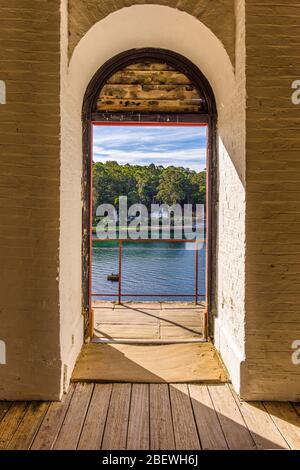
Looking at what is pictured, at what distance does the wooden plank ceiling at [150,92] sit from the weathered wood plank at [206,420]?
2.30 metres

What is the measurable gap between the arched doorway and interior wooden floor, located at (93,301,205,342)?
0.38m

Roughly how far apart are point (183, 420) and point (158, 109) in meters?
2.50

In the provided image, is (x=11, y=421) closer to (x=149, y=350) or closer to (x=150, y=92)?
(x=149, y=350)

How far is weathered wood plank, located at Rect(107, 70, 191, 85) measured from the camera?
3.17 meters

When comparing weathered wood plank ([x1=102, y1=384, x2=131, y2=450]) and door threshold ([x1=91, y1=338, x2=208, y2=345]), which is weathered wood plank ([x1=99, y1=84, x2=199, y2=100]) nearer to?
door threshold ([x1=91, y1=338, x2=208, y2=345])

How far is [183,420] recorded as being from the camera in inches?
78.7

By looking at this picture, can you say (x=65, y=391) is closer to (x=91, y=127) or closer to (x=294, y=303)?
(x=294, y=303)

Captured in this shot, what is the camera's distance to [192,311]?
4.12m

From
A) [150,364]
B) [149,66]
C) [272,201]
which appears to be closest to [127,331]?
[150,364]

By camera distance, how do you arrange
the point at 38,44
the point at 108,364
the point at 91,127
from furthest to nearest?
the point at 91,127 < the point at 108,364 < the point at 38,44

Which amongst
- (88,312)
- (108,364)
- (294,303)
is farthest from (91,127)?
(294,303)

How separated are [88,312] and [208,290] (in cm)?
110

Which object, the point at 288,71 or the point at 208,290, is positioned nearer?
the point at 288,71

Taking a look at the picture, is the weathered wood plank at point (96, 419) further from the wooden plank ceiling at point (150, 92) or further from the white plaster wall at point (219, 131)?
the wooden plank ceiling at point (150, 92)
